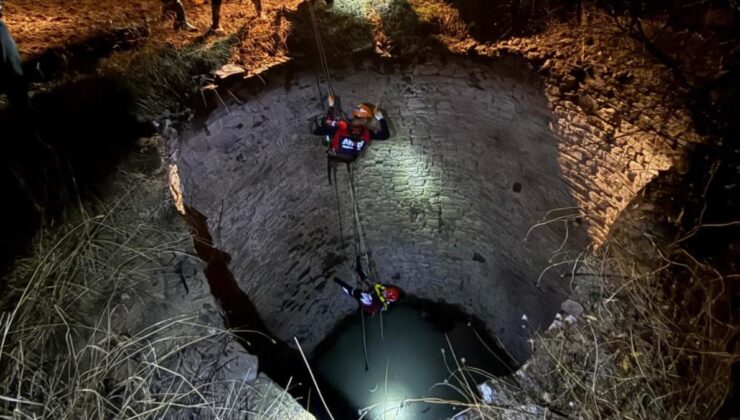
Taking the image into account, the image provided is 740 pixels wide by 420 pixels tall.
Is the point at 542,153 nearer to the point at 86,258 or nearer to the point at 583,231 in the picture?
the point at 583,231

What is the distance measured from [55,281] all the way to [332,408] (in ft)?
16.9

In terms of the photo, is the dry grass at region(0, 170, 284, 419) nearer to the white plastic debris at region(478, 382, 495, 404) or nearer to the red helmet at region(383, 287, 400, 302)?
the white plastic debris at region(478, 382, 495, 404)

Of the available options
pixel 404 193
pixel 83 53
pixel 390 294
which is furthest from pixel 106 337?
pixel 404 193

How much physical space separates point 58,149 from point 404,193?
4.55 m

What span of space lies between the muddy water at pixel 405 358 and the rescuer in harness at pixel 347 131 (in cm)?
337

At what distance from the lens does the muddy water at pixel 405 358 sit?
22.3 feet

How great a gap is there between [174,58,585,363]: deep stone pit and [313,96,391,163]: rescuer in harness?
40 cm

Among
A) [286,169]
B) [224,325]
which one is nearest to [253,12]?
[286,169]

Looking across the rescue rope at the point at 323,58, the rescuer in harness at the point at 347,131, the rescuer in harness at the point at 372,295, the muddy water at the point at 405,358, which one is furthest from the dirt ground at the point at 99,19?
the muddy water at the point at 405,358

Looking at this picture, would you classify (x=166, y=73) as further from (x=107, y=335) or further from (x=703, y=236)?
(x=703, y=236)

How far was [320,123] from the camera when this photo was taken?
5.85 meters

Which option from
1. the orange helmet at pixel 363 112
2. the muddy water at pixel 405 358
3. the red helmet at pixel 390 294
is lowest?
the muddy water at pixel 405 358

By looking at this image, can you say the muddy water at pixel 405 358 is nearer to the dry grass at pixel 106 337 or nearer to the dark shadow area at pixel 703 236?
the dark shadow area at pixel 703 236

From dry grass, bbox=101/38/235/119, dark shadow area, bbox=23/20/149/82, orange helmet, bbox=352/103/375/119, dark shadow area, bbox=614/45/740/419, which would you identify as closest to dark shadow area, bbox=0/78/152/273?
dry grass, bbox=101/38/235/119
